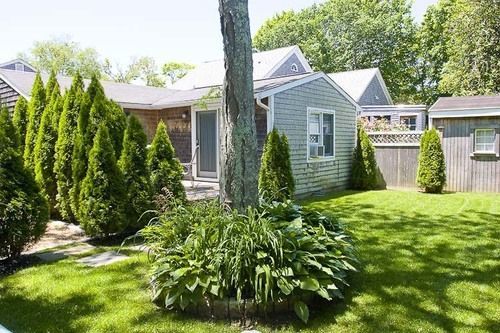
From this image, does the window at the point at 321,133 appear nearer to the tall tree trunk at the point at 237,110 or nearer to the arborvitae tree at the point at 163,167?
the arborvitae tree at the point at 163,167

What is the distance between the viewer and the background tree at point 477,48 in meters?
17.4

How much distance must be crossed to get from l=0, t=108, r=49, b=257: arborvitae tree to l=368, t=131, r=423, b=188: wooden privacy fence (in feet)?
33.3

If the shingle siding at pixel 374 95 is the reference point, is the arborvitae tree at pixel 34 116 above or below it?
below

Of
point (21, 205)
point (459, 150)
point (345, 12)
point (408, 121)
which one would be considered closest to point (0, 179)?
point (21, 205)

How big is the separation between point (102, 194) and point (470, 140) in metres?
9.69

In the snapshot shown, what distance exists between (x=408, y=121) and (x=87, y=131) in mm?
20586

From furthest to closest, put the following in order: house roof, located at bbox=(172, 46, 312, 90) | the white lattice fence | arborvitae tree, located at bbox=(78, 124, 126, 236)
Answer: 1. house roof, located at bbox=(172, 46, 312, 90)
2. the white lattice fence
3. arborvitae tree, located at bbox=(78, 124, 126, 236)

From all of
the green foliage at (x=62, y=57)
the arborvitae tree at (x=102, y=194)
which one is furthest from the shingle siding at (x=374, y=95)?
the green foliage at (x=62, y=57)

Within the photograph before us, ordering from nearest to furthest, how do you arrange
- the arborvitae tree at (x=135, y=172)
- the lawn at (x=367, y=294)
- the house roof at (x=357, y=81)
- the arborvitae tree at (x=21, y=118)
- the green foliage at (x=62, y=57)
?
1. the lawn at (x=367, y=294)
2. the arborvitae tree at (x=135, y=172)
3. the arborvitae tree at (x=21, y=118)
4. the house roof at (x=357, y=81)
5. the green foliage at (x=62, y=57)

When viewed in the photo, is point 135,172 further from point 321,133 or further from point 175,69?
point 175,69

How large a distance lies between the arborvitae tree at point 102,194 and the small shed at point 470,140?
9.12 meters

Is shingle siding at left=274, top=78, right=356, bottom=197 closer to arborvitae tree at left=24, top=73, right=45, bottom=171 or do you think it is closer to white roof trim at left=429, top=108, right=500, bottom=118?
white roof trim at left=429, top=108, right=500, bottom=118

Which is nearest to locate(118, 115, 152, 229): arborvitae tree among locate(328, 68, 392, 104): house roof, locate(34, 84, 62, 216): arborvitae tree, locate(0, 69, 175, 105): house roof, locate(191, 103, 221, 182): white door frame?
locate(34, 84, 62, 216): arborvitae tree

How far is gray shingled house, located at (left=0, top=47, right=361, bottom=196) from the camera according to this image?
980cm
